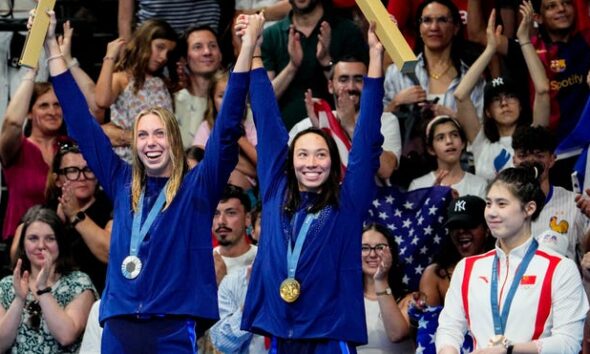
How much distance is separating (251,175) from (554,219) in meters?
2.15

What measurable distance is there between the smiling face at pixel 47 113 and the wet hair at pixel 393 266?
263 cm

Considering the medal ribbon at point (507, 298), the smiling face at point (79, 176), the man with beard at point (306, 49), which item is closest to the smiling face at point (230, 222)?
the smiling face at point (79, 176)

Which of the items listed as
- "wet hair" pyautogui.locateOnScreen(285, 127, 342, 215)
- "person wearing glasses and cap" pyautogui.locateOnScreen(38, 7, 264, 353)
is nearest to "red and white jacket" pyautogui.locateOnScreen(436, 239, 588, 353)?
"wet hair" pyautogui.locateOnScreen(285, 127, 342, 215)

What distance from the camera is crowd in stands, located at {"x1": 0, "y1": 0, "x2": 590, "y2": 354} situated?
7.64m

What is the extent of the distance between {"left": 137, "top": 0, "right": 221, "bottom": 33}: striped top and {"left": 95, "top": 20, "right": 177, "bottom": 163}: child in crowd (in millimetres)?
567

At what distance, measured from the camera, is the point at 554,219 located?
372 inches

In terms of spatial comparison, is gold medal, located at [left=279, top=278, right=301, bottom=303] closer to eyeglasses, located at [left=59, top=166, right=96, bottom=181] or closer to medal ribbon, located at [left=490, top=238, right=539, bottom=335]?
medal ribbon, located at [left=490, top=238, right=539, bottom=335]

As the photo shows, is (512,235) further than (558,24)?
No

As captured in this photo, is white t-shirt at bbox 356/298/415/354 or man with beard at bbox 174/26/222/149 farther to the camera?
man with beard at bbox 174/26/222/149

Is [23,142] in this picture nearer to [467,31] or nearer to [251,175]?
[251,175]

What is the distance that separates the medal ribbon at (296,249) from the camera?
7.67m

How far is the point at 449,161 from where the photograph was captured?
32.6 feet

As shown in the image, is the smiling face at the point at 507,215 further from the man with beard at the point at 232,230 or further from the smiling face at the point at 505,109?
the smiling face at the point at 505,109

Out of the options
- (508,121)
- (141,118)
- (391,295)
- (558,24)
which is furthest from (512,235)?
(558,24)
